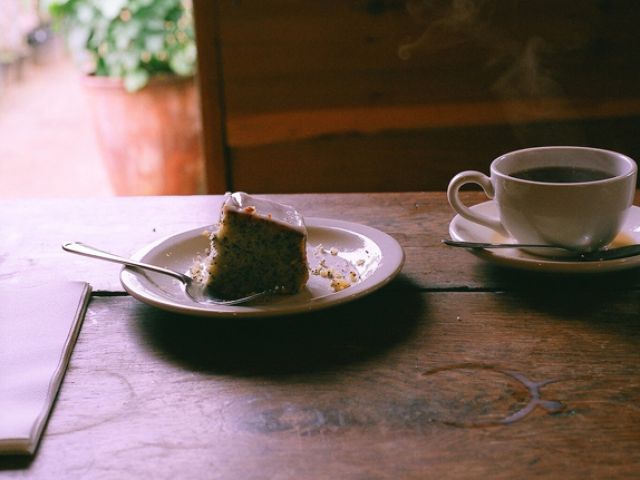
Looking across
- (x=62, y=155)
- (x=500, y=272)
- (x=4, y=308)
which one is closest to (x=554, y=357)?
(x=500, y=272)

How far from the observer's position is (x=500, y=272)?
0.95 m

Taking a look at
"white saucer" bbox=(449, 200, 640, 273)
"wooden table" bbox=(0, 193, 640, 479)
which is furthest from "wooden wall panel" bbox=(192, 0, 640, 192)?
"wooden table" bbox=(0, 193, 640, 479)

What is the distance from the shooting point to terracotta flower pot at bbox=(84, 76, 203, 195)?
117 inches

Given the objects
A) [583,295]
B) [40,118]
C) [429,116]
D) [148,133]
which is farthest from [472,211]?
[40,118]

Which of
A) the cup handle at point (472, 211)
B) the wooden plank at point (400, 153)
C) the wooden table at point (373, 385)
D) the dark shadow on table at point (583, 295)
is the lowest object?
the wooden plank at point (400, 153)

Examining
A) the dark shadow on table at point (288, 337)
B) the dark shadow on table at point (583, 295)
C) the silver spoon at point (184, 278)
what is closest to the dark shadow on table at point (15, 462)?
the dark shadow on table at point (288, 337)

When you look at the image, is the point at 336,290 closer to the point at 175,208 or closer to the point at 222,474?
the point at 222,474

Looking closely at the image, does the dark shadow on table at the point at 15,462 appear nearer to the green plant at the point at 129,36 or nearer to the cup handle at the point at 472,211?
the cup handle at the point at 472,211

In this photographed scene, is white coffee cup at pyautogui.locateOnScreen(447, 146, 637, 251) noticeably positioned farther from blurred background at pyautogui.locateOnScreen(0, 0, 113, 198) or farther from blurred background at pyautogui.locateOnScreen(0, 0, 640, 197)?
blurred background at pyautogui.locateOnScreen(0, 0, 113, 198)

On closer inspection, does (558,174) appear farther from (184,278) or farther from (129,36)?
(129,36)

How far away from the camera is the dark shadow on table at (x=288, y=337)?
29.5 inches

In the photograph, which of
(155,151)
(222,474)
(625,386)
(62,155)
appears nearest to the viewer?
(222,474)

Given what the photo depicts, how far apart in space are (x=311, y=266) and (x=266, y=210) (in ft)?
0.36

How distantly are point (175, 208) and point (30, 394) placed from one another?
574mm
